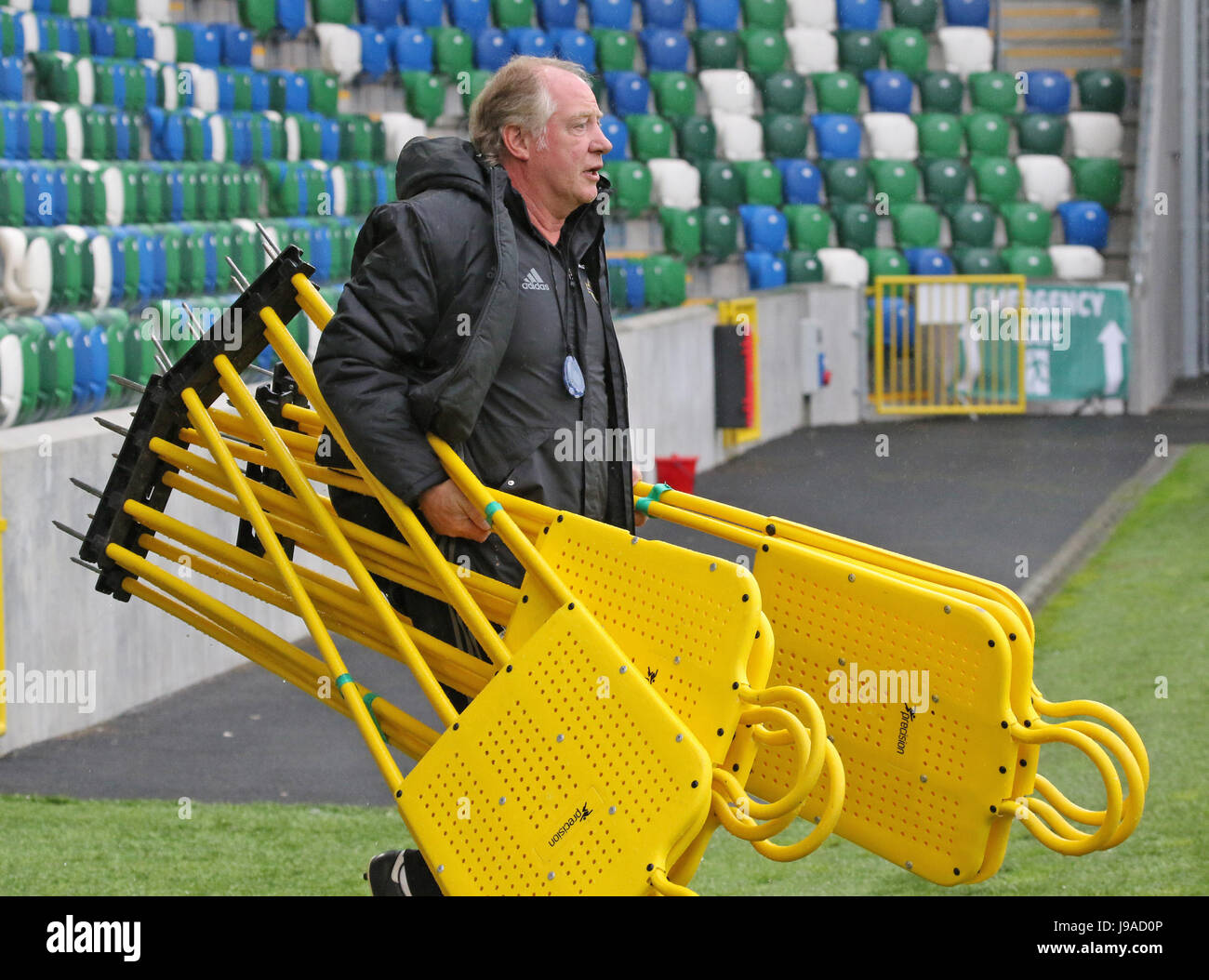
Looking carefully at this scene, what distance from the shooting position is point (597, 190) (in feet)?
13.2

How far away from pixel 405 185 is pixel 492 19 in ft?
49.9

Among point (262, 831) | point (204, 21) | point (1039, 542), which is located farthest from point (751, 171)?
point (262, 831)

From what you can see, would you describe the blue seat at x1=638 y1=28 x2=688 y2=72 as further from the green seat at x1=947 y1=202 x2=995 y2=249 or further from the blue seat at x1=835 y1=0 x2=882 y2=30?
the green seat at x1=947 y1=202 x2=995 y2=249

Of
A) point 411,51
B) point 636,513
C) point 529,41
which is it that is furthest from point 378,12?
point 636,513

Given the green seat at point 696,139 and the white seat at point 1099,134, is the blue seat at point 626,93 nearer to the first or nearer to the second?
the green seat at point 696,139

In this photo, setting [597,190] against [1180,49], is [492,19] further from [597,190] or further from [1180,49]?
[597,190]

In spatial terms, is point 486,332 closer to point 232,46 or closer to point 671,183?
point 232,46

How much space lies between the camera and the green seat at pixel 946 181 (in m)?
18.9

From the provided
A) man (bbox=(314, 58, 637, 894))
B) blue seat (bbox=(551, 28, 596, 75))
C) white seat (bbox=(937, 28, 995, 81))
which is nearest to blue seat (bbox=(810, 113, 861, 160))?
white seat (bbox=(937, 28, 995, 81))

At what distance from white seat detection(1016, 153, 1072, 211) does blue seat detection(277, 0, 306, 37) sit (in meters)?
7.63

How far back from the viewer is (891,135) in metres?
18.9

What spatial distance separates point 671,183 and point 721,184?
2.57 feet

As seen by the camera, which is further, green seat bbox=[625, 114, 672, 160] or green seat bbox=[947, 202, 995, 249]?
green seat bbox=[947, 202, 995, 249]

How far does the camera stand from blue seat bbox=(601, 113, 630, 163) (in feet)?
56.6
